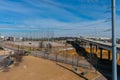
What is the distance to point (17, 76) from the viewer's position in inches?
1698

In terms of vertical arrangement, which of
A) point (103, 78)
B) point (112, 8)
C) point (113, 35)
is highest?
point (112, 8)

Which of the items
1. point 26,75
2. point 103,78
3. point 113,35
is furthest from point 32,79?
point 113,35

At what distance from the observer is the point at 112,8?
10.7 metres

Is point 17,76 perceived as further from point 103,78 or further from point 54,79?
point 103,78

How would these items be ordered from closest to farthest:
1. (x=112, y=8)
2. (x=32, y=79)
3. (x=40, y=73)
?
(x=112, y=8) → (x=32, y=79) → (x=40, y=73)

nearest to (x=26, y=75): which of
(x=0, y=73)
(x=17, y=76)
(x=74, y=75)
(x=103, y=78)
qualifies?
(x=17, y=76)

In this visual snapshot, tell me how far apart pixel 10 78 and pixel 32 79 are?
14.2ft

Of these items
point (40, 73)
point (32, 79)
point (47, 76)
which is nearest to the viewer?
point (32, 79)

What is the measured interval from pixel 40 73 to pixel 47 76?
3506 mm

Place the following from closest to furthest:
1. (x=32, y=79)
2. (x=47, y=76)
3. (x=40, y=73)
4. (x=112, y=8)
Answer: (x=112, y=8) → (x=32, y=79) → (x=47, y=76) → (x=40, y=73)

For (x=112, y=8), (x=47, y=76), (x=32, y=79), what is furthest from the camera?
(x=47, y=76)

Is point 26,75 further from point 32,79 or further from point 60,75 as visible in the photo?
point 60,75

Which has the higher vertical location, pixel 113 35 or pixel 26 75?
pixel 113 35

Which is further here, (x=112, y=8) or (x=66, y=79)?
(x=66, y=79)
